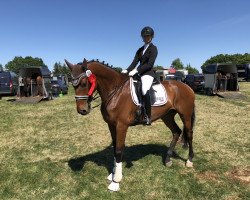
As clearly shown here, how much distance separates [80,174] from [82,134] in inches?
177

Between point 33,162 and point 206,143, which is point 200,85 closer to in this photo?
point 206,143

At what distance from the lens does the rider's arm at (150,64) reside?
7.41 meters

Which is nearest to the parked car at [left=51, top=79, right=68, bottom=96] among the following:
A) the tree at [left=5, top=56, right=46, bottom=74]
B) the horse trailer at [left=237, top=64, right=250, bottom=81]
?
the horse trailer at [left=237, top=64, right=250, bottom=81]

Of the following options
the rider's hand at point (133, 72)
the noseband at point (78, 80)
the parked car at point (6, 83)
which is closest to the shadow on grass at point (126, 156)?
the noseband at point (78, 80)

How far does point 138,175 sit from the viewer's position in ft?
25.3

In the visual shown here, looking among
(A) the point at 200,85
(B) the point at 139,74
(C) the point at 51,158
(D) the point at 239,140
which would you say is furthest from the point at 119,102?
(A) the point at 200,85

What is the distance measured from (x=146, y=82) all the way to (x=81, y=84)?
1678 mm

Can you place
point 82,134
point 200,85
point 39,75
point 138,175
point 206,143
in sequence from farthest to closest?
point 200,85 < point 39,75 < point 82,134 < point 206,143 < point 138,175

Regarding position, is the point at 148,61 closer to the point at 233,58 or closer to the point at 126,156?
the point at 126,156

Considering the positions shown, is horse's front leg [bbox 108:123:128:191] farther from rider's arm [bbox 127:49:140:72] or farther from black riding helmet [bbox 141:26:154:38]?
black riding helmet [bbox 141:26:154:38]

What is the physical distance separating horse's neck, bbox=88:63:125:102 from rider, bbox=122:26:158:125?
0.44m

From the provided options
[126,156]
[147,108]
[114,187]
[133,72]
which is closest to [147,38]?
→ [133,72]

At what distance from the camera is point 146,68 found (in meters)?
7.42

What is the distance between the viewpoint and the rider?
736 centimetres
